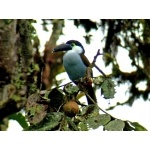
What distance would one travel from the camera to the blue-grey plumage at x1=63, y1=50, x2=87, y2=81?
1.06m

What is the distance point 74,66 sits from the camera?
3.66ft

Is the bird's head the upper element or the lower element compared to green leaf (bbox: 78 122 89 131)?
upper

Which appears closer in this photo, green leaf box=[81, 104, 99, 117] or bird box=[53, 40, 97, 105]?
green leaf box=[81, 104, 99, 117]

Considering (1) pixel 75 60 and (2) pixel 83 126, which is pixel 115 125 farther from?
(1) pixel 75 60

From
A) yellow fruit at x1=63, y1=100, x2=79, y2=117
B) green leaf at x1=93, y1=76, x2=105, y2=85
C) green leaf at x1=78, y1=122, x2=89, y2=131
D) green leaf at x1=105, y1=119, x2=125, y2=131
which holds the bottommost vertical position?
green leaf at x1=78, y1=122, x2=89, y2=131

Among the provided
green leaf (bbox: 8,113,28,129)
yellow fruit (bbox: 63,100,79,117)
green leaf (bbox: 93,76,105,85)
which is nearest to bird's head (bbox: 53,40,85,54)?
green leaf (bbox: 93,76,105,85)

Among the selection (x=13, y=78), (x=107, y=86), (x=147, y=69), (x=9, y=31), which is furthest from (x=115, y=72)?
(x=107, y=86)

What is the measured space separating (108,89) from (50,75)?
43.3 inches

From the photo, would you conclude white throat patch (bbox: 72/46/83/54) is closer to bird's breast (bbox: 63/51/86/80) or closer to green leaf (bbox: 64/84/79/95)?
bird's breast (bbox: 63/51/86/80)

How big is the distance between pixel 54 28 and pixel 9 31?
58 centimetres

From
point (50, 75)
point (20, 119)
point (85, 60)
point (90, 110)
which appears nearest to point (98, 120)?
point (90, 110)

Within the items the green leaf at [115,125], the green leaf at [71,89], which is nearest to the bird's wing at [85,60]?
the green leaf at [71,89]

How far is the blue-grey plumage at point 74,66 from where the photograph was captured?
1.06 meters

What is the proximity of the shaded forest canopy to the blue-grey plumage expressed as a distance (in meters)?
0.05
